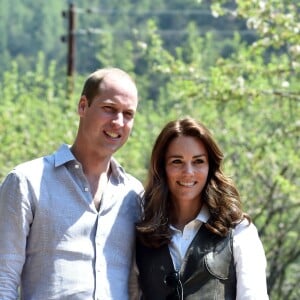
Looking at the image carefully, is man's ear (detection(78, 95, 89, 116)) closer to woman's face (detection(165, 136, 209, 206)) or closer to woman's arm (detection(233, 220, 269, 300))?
woman's face (detection(165, 136, 209, 206))

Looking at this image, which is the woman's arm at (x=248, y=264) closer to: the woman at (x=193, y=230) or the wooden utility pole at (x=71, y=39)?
the woman at (x=193, y=230)

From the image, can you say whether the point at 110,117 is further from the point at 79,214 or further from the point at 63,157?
the point at 79,214

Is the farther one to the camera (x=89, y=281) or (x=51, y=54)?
(x=51, y=54)

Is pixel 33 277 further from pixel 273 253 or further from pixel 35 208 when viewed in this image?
pixel 273 253

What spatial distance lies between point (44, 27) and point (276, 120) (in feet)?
99.6

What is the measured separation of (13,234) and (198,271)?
2.52 feet

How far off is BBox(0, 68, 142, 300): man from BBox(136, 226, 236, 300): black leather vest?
11 cm

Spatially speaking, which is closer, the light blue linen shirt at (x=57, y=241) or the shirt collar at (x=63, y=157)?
the light blue linen shirt at (x=57, y=241)

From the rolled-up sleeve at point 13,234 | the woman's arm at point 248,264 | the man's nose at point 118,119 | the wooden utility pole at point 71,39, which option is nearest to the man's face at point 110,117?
the man's nose at point 118,119

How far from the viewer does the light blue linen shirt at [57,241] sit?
469cm

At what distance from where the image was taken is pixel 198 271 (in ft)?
15.5

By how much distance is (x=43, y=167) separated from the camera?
4855 mm

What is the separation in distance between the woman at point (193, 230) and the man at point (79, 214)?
0.13 m

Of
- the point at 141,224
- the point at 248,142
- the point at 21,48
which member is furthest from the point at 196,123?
the point at 21,48
